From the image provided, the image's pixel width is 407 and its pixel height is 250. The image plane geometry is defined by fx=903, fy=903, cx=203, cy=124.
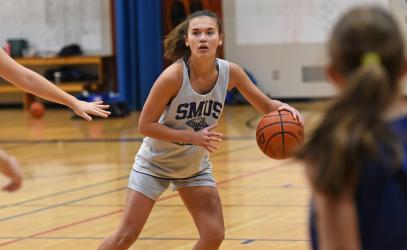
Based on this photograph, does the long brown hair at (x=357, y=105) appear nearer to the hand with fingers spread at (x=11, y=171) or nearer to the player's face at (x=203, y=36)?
the hand with fingers spread at (x=11, y=171)

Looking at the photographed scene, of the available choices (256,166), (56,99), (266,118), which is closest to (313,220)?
(56,99)

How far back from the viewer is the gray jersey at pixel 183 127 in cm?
479

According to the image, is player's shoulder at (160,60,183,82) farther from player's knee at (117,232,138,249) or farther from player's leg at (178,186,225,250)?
player's knee at (117,232,138,249)

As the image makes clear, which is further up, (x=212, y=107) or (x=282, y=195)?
(x=212, y=107)

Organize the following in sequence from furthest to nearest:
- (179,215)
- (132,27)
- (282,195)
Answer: (132,27), (282,195), (179,215)

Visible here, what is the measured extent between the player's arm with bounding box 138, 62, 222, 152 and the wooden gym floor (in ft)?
5.28

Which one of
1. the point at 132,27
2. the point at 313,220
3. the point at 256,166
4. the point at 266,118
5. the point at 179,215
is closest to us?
the point at 313,220

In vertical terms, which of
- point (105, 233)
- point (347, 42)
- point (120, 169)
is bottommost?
point (120, 169)

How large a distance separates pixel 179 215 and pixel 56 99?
10.2 ft

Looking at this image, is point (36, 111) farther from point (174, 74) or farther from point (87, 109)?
point (87, 109)

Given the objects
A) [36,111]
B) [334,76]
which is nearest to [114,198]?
[334,76]

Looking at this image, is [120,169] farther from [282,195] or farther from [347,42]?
[347,42]

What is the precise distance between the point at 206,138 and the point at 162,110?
41 centimetres

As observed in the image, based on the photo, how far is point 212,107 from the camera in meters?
→ 4.85
